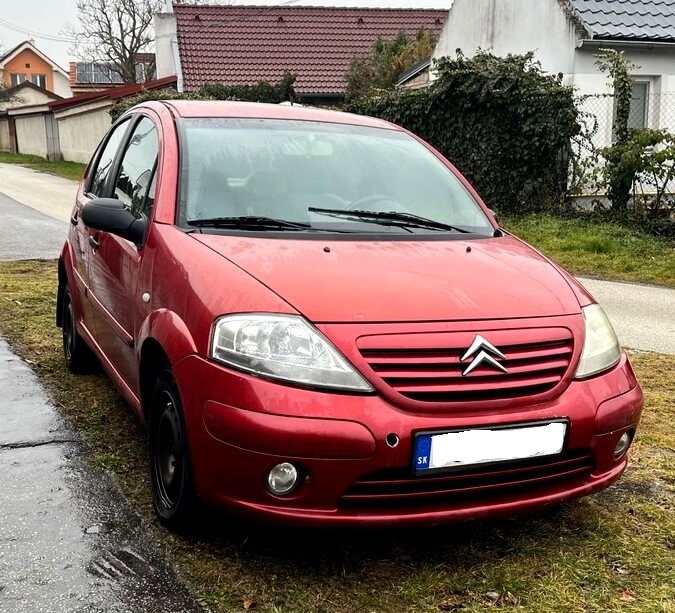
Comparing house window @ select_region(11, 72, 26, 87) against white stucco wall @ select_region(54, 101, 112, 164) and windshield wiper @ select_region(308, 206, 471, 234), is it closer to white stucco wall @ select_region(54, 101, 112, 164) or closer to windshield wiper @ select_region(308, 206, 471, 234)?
white stucco wall @ select_region(54, 101, 112, 164)

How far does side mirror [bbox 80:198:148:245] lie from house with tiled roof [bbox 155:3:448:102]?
2070 cm

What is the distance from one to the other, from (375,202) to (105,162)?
190 cm

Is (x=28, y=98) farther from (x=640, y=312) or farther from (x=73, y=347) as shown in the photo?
(x=73, y=347)

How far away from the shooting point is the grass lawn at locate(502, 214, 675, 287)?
946 centimetres

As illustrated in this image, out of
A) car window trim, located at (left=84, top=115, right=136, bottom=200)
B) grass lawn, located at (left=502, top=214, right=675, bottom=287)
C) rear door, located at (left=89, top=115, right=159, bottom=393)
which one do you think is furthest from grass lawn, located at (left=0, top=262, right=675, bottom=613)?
grass lawn, located at (left=502, top=214, right=675, bottom=287)

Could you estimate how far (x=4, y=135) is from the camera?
46812 millimetres

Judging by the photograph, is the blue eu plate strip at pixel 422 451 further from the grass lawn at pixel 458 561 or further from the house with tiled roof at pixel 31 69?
the house with tiled roof at pixel 31 69

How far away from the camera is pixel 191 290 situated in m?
2.85

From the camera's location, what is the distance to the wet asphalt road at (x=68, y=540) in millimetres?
2594

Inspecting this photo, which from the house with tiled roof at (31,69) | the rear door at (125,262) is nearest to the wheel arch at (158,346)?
the rear door at (125,262)

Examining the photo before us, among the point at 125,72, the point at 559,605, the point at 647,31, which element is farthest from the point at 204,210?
the point at 125,72

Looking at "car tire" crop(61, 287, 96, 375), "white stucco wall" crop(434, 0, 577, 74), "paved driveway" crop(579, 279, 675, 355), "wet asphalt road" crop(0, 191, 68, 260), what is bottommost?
"paved driveway" crop(579, 279, 675, 355)

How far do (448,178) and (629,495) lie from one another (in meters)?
1.73

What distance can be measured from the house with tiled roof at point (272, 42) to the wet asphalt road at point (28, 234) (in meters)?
9.93
